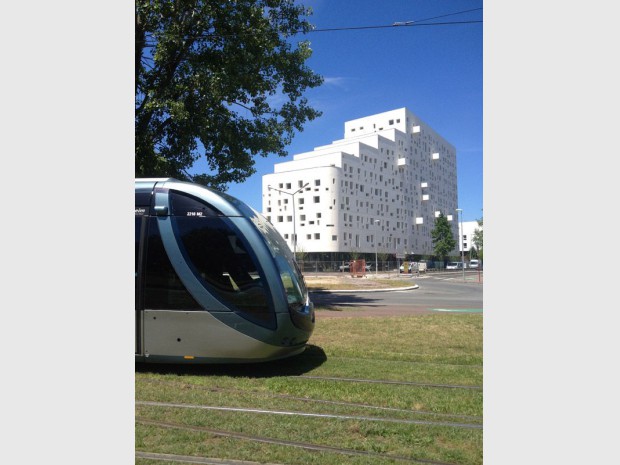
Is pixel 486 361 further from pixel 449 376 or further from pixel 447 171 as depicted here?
pixel 447 171

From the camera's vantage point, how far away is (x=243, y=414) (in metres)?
4.89

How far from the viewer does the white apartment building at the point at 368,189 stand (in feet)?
240

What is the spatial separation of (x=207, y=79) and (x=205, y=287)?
339 inches

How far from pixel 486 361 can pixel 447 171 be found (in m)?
108

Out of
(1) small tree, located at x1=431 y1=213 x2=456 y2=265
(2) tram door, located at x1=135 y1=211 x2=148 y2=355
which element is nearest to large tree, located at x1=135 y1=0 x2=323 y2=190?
(2) tram door, located at x1=135 y1=211 x2=148 y2=355

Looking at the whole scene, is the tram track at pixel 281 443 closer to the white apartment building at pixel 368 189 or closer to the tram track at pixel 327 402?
the tram track at pixel 327 402

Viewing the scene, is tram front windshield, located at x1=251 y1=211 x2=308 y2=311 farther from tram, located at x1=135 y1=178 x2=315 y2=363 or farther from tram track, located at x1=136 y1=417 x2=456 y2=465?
tram track, located at x1=136 y1=417 x2=456 y2=465

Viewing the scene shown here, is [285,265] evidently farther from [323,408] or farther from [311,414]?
[311,414]

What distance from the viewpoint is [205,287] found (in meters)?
6.38

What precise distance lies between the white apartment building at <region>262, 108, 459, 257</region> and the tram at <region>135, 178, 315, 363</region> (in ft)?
180

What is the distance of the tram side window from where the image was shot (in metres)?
6.40

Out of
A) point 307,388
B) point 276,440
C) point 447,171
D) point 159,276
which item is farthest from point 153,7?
point 447,171

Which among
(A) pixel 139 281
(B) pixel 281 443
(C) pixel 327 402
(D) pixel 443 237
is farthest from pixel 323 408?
(D) pixel 443 237

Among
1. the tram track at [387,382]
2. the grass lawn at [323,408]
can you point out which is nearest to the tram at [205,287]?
the grass lawn at [323,408]
